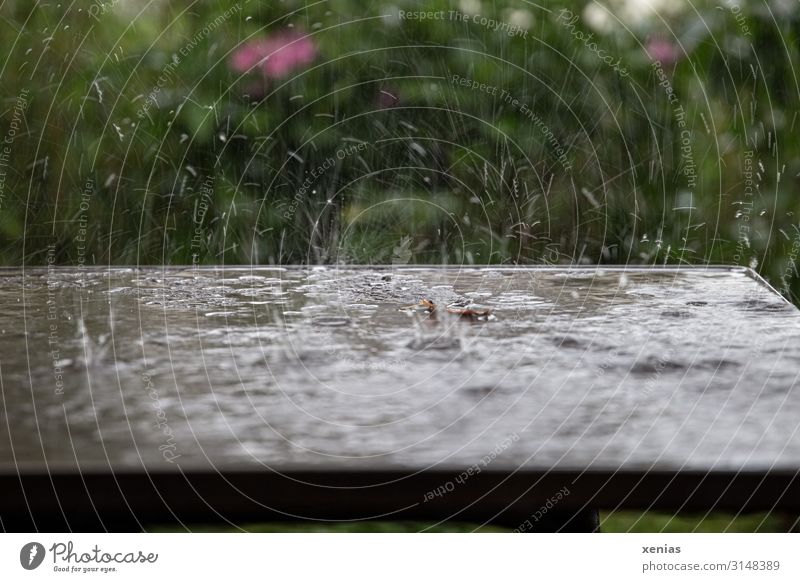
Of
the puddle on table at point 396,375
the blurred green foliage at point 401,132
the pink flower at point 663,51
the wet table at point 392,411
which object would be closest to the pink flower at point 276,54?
the blurred green foliage at point 401,132

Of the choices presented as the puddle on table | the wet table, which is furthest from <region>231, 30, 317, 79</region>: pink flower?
the wet table

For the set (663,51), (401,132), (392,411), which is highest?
(663,51)

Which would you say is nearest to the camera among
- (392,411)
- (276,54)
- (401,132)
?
(392,411)

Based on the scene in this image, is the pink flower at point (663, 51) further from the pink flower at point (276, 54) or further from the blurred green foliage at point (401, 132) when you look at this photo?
the pink flower at point (276, 54)

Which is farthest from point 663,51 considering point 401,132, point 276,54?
point 276,54

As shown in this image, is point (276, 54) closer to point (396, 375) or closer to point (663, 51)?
point (663, 51)

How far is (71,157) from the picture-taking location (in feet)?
7.27

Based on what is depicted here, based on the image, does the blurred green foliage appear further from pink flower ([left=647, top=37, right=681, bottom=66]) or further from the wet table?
the wet table

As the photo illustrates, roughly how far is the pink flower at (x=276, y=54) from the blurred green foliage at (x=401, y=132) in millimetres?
21

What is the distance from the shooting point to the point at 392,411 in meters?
0.59

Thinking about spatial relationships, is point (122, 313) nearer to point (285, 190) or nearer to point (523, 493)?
point (523, 493)

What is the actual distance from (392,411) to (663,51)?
6.08ft
